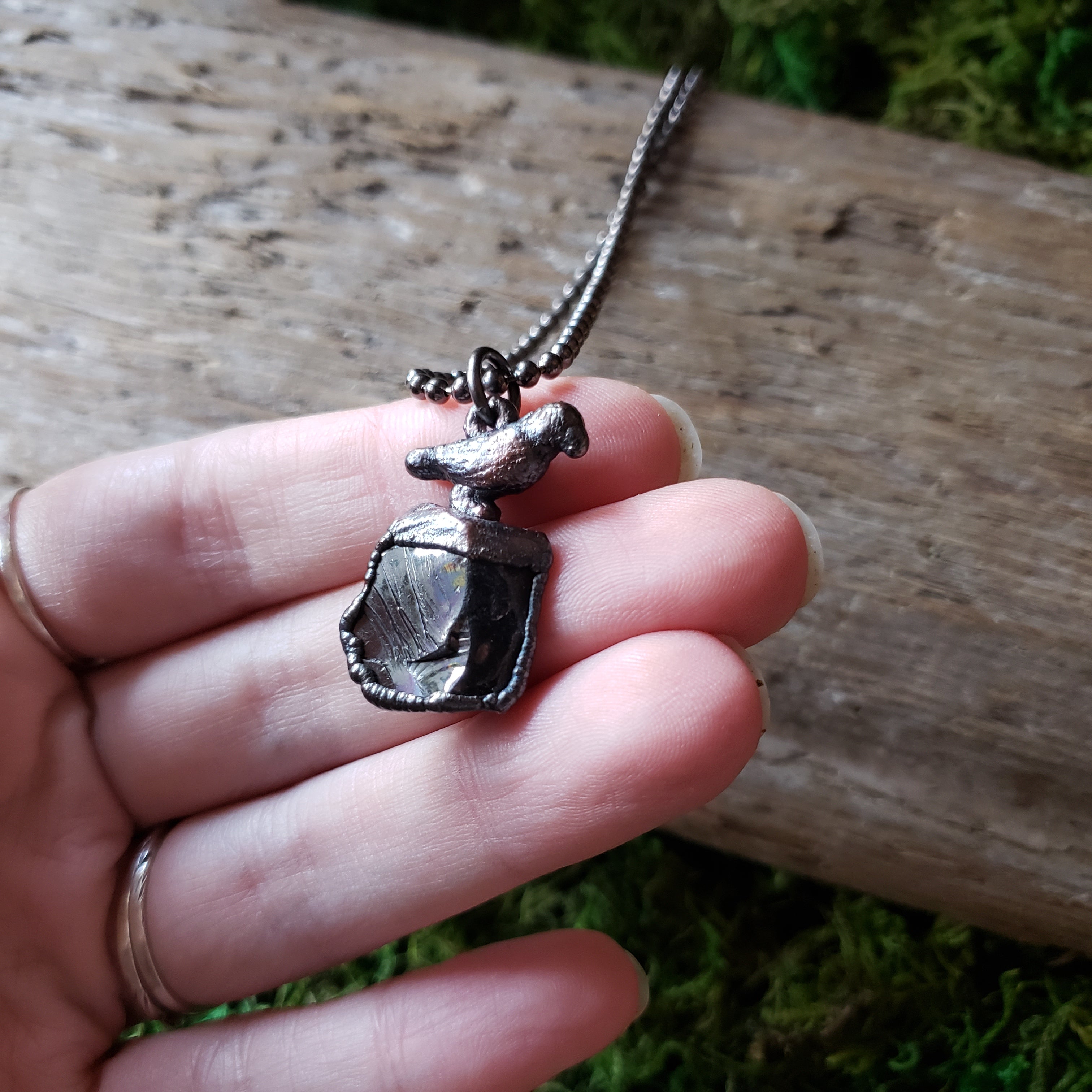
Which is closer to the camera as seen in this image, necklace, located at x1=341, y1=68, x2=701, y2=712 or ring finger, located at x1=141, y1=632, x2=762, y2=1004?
ring finger, located at x1=141, y1=632, x2=762, y2=1004

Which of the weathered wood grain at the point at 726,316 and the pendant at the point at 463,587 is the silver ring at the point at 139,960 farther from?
the weathered wood grain at the point at 726,316

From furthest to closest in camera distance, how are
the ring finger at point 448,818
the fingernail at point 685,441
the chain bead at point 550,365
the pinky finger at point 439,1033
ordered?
1. the chain bead at point 550,365
2. the fingernail at point 685,441
3. the pinky finger at point 439,1033
4. the ring finger at point 448,818

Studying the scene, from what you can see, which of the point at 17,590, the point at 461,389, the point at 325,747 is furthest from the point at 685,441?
the point at 17,590

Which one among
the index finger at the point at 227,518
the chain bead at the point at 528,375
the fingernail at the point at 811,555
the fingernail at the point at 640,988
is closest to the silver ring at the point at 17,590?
the index finger at the point at 227,518

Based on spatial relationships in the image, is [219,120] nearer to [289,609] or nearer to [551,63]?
[551,63]

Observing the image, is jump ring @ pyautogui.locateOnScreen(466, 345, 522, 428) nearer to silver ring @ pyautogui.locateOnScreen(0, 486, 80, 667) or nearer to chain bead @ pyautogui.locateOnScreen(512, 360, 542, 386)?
chain bead @ pyautogui.locateOnScreen(512, 360, 542, 386)

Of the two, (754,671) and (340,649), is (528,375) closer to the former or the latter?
(340,649)

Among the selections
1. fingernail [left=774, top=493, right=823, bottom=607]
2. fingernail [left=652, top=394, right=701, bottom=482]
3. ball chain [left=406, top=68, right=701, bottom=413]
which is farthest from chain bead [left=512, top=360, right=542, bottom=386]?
fingernail [left=774, top=493, right=823, bottom=607]
